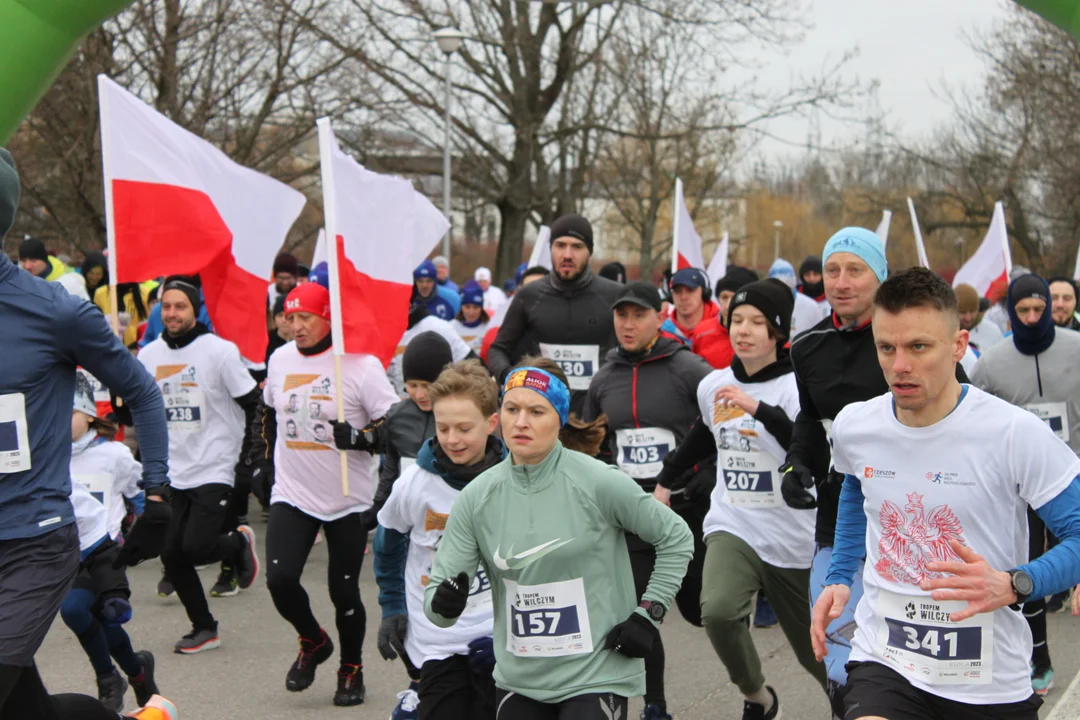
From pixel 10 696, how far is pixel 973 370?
19.2ft

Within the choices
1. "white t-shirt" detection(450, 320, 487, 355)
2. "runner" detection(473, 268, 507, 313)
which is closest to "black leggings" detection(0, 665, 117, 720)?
"white t-shirt" detection(450, 320, 487, 355)

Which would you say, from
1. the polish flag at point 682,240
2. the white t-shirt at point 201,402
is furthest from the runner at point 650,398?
the polish flag at point 682,240

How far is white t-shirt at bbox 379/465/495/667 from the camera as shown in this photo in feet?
15.6

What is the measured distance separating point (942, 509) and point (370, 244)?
4806 mm

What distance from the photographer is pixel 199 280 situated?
8.66 meters

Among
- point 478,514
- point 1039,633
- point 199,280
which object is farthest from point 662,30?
point 478,514

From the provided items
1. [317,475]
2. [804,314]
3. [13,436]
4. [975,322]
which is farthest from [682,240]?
[13,436]

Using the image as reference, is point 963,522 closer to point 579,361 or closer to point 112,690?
point 112,690

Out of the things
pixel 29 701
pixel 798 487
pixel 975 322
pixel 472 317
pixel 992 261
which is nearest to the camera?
pixel 29 701

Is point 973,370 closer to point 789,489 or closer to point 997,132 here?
point 789,489

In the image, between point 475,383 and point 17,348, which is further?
point 475,383

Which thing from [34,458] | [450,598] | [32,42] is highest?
[32,42]

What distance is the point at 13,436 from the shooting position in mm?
4180

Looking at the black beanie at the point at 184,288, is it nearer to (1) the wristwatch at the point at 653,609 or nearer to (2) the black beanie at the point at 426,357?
(2) the black beanie at the point at 426,357
